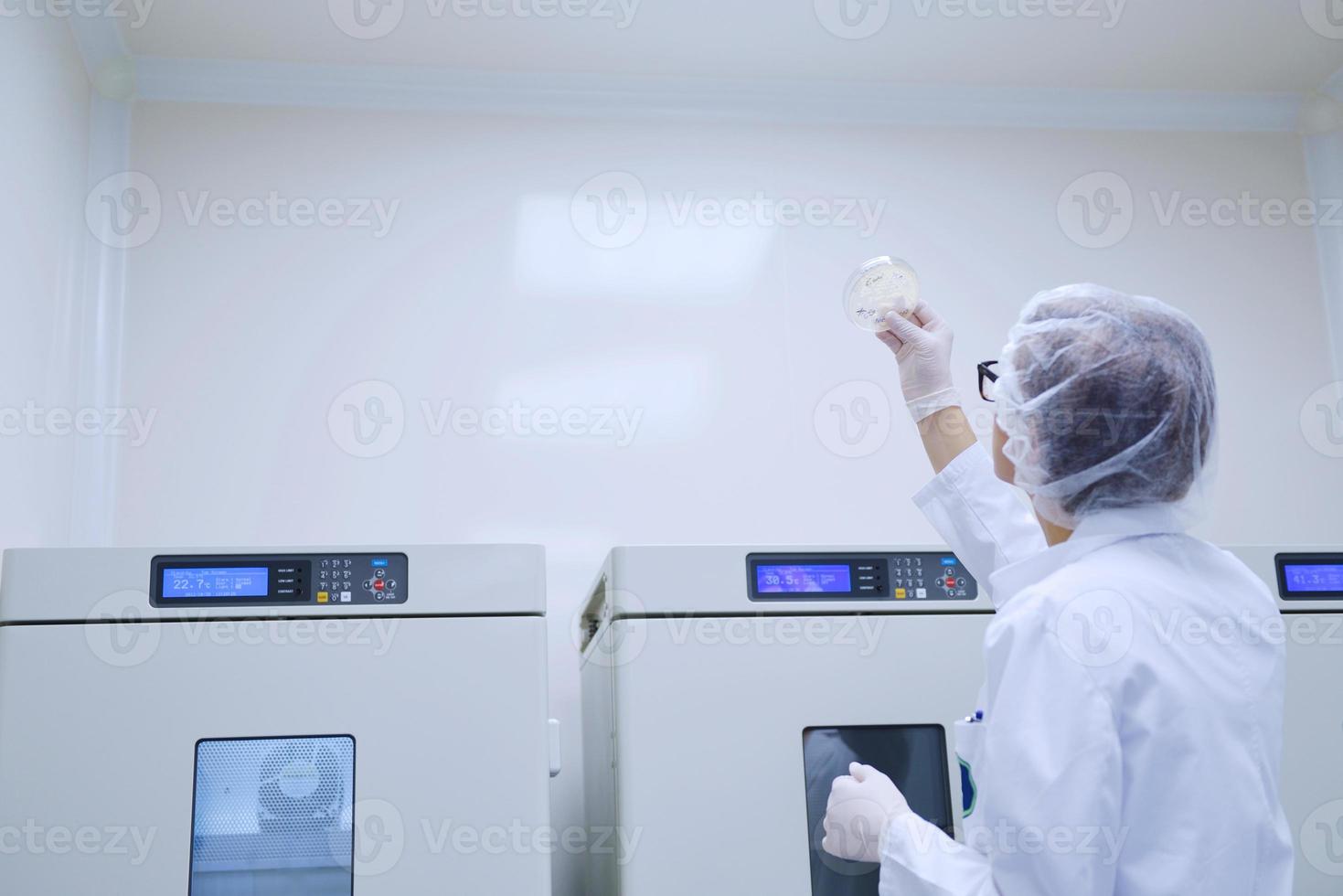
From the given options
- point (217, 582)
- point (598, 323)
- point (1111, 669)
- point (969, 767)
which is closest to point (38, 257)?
point (217, 582)

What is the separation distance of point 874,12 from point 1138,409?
4.11 ft

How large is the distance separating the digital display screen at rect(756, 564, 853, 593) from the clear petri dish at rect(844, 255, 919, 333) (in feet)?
1.03

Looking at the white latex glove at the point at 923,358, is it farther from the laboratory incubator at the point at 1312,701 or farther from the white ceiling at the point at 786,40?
the white ceiling at the point at 786,40

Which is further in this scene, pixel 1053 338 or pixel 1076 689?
pixel 1053 338

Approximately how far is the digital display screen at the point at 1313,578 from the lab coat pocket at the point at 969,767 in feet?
1.65

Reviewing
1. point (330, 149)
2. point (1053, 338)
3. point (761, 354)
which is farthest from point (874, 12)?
point (1053, 338)

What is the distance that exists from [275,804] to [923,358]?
0.91m

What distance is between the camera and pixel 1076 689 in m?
0.97

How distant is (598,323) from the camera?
2.15m

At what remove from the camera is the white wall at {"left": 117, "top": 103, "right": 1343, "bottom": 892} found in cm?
202

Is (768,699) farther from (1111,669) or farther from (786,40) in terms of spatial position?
(786,40)

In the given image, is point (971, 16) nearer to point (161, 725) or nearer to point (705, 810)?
point (705, 810)

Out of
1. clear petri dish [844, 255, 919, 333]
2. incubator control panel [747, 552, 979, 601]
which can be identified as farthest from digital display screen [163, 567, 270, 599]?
clear petri dish [844, 255, 919, 333]

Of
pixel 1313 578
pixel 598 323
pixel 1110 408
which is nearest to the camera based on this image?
pixel 1110 408
